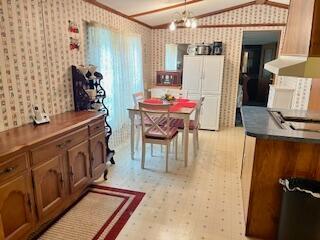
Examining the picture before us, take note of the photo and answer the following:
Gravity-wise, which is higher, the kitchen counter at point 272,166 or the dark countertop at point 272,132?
the dark countertop at point 272,132

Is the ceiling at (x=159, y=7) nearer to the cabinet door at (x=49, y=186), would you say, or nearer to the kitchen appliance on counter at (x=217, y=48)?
the kitchen appliance on counter at (x=217, y=48)

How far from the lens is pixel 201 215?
235 cm

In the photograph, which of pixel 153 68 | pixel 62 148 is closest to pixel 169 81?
pixel 153 68

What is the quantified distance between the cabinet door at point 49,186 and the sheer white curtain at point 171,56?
402cm

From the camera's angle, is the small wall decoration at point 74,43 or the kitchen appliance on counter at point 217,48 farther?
the kitchen appliance on counter at point 217,48

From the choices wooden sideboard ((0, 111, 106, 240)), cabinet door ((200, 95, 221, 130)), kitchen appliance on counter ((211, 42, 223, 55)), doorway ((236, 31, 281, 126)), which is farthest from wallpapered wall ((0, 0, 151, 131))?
doorway ((236, 31, 281, 126))

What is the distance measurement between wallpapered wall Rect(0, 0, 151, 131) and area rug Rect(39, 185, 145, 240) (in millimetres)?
1003

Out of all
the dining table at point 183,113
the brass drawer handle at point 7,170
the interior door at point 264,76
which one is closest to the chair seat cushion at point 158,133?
the dining table at point 183,113

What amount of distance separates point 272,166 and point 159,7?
3.22 metres

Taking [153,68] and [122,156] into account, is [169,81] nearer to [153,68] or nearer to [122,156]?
[153,68]

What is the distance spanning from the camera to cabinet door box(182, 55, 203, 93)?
5047mm

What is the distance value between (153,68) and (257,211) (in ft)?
14.5

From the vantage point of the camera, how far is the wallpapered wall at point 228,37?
16.1ft

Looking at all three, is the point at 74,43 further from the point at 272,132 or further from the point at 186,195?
the point at 272,132
